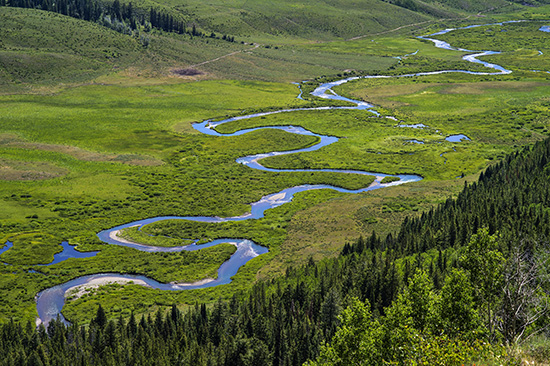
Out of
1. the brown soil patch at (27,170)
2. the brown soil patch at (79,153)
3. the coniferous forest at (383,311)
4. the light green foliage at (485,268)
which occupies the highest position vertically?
the light green foliage at (485,268)

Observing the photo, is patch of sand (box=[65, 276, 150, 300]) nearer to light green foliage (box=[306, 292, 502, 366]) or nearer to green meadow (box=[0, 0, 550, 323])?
green meadow (box=[0, 0, 550, 323])

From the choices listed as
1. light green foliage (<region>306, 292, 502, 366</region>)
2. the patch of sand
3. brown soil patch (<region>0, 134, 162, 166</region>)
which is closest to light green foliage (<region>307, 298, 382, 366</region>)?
light green foliage (<region>306, 292, 502, 366</region>)

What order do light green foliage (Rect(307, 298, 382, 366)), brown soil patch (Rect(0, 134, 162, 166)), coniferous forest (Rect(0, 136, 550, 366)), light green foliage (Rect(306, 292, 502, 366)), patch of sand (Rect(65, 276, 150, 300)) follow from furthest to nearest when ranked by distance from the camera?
brown soil patch (Rect(0, 134, 162, 166)) → patch of sand (Rect(65, 276, 150, 300)) → light green foliage (Rect(307, 298, 382, 366)) → coniferous forest (Rect(0, 136, 550, 366)) → light green foliage (Rect(306, 292, 502, 366))

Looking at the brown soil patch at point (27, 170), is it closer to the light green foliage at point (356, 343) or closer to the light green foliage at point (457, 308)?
the light green foliage at point (356, 343)

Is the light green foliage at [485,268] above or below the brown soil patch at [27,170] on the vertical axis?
above

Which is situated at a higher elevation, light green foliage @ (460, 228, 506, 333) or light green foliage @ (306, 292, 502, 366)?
light green foliage @ (460, 228, 506, 333)

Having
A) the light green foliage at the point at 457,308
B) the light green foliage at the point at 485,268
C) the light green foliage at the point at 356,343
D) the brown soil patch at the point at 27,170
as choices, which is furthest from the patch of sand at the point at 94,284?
the light green foliage at the point at 485,268
